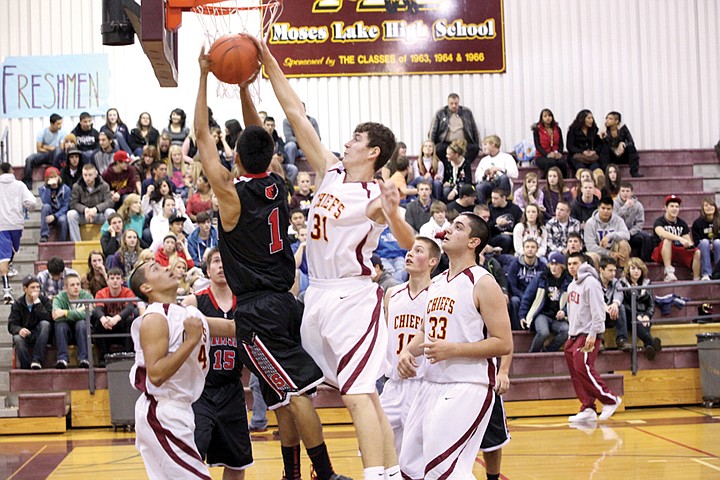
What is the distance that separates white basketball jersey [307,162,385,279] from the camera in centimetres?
571

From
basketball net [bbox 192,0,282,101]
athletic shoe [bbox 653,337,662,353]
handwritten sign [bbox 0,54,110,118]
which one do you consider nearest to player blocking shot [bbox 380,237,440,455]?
basketball net [bbox 192,0,282,101]

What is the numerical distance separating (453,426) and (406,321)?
1.73 meters

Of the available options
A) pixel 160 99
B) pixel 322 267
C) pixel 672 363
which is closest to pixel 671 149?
pixel 672 363

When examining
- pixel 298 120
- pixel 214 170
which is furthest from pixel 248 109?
pixel 214 170

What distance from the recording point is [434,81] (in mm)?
18578

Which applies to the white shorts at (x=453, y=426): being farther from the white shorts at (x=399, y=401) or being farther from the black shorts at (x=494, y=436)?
the white shorts at (x=399, y=401)

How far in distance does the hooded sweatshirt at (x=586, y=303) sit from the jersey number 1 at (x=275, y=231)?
6318 millimetres

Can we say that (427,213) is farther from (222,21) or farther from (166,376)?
(166,376)

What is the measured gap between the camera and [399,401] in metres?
7.20

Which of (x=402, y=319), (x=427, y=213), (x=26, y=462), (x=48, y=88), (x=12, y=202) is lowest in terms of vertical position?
(x=26, y=462)

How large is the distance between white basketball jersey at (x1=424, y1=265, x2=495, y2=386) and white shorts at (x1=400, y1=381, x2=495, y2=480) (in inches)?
2.3

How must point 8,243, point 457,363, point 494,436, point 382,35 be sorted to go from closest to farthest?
1. point 457,363
2. point 494,436
3. point 8,243
4. point 382,35

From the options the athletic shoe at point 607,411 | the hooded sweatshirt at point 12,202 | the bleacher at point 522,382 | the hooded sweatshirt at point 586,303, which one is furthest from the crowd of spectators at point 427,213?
the athletic shoe at point 607,411

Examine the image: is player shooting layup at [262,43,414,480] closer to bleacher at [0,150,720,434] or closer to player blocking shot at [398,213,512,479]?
player blocking shot at [398,213,512,479]
